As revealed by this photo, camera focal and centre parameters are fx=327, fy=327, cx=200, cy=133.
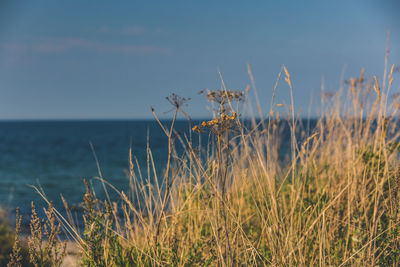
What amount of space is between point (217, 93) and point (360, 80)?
2455mm

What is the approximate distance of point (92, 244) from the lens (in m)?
1.58

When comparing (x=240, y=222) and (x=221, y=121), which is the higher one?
(x=221, y=121)

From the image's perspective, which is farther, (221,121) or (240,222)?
(240,222)

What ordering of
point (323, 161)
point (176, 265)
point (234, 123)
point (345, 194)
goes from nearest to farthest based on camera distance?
point (234, 123) < point (176, 265) < point (345, 194) < point (323, 161)

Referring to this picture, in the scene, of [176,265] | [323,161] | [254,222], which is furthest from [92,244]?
[323,161]

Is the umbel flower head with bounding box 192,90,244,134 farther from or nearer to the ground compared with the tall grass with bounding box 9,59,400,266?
farther from the ground

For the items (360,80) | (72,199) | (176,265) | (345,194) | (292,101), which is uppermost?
(360,80)

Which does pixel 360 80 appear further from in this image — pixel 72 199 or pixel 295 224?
pixel 72 199

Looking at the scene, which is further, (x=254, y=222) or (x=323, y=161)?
(x=323, y=161)

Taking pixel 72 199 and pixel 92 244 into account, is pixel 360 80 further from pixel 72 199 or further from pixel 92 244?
pixel 72 199

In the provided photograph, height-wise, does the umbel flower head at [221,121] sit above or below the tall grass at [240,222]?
→ above

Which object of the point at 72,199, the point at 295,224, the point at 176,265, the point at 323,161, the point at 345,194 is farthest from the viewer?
the point at 72,199

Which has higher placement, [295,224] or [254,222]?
[295,224]

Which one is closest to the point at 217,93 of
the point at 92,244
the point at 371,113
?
the point at 92,244
